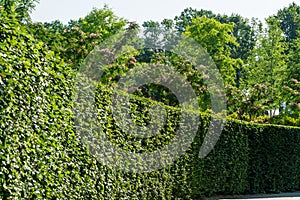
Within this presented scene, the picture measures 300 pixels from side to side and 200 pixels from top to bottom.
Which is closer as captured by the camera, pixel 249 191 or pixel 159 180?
pixel 159 180

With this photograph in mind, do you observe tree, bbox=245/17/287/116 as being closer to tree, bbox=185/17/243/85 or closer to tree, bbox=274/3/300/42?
tree, bbox=185/17/243/85

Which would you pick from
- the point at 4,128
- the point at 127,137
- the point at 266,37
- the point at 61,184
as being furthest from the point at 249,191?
the point at 266,37

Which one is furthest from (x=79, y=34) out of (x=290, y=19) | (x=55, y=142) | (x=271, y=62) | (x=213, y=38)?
(x=290, y=19)

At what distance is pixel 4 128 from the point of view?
4.43 metres

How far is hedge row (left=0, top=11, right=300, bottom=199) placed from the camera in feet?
15.0

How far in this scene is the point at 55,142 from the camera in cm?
558

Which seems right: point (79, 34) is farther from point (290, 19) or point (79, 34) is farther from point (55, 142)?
point (290, 19)

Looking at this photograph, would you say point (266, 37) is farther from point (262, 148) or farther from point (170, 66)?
point (262, 148)

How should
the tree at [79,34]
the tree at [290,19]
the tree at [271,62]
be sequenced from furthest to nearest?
the tree at [290,19] → the tree at [271,62] → the tree at [79,34]

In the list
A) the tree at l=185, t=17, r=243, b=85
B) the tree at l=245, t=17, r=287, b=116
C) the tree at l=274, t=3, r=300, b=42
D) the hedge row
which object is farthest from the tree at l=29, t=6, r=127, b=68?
A: the tree at l=274, t=3, r=300, b=42

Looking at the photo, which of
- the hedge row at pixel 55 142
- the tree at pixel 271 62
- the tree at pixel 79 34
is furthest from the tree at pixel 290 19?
A: the hedge row at pixel 55 142

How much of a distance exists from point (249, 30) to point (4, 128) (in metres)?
59.2

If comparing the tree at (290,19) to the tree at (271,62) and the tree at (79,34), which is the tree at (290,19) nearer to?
the tree at (271,62)

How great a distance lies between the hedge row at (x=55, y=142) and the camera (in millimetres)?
4578
